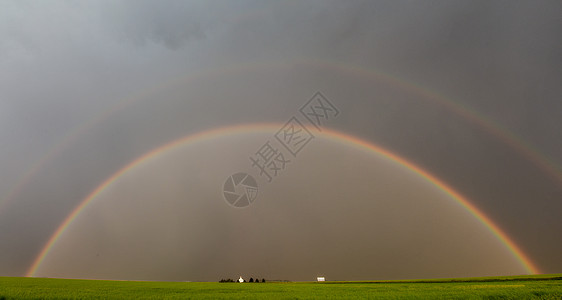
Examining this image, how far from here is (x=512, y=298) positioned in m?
25.0

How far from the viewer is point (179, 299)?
75.0 feet

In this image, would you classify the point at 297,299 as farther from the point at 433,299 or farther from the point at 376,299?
the point at 433,299

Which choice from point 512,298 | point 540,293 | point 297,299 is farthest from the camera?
point 540,293

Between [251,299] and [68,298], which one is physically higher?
[68,298]

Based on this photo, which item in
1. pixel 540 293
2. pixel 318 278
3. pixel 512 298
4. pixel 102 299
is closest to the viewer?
pixel 102 299

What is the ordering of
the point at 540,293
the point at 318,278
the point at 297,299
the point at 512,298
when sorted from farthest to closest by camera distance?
1. the point at 318,278
2. the point at 540,293
3. the point at 512,298
4. the point at 297,299

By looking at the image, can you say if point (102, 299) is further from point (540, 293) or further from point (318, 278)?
point (318, 278)

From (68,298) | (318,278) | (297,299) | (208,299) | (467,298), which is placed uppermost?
(318,278)

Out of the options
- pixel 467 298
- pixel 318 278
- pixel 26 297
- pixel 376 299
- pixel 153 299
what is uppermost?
pixel 318 278

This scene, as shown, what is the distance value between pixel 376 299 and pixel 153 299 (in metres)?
14.9

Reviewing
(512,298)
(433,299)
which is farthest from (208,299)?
(512,298)

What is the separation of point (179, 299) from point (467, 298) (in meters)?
19.5

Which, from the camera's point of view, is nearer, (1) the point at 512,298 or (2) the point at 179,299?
(2) the point at 179,299

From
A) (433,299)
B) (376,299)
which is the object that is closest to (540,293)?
(433,299)
